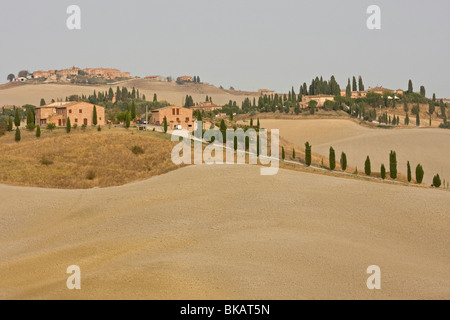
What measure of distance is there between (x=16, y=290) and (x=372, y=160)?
73622mm

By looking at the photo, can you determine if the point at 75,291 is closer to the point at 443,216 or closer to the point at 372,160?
the point at 443,216

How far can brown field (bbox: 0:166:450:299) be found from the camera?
1795 centimetres

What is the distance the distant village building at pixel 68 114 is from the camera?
94.0 m

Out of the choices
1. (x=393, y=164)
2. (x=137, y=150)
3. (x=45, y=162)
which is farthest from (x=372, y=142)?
(x=45, y=162)

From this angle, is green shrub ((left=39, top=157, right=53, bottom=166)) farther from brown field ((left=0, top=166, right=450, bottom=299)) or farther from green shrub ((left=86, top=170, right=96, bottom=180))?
brown field ((left=0, top=166, right=450, bottom=299))

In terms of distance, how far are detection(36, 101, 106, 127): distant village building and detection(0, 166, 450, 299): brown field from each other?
57.6m

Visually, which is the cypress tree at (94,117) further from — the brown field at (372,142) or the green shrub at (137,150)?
the brown field at (372,142)

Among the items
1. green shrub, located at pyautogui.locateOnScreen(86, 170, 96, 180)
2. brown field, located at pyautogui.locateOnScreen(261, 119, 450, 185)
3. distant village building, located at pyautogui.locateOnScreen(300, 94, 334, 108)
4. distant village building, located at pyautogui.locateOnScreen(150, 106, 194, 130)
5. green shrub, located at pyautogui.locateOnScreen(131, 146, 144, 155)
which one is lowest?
brown field, located at pyautogui.locateOnScreen(261, 119, 450, 185)

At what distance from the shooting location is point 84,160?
194 ft

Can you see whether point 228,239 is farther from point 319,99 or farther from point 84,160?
point 319,99

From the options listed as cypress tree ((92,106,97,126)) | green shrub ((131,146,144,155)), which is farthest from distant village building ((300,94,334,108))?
green shrub ((131,146,144,155))

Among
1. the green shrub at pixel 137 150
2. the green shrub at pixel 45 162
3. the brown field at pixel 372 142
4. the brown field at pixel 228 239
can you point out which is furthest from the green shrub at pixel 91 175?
the brown field at pixel 372 142

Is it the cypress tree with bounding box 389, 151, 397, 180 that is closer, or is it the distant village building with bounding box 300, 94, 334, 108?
the cypress tree with bounding box 389, 151, 397, 180
